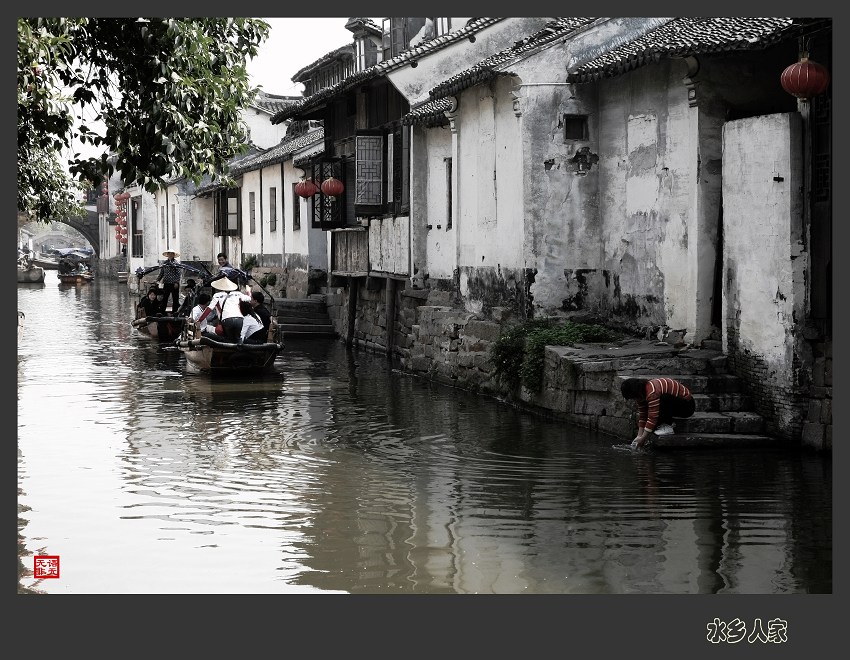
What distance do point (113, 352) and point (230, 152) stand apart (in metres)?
15.7

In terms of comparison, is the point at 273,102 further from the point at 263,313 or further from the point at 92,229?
the point at 92,229

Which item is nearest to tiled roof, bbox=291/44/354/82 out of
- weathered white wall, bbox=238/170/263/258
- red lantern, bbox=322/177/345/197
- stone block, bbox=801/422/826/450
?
weathered white wall, bbox=238/170/263/258

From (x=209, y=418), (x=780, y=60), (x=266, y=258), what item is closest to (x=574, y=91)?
(x=780, y=60)

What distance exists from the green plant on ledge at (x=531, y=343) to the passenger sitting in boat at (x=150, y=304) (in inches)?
526

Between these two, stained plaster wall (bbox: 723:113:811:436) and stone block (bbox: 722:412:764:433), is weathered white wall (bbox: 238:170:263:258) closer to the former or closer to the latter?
stained plaster wall (bbox: 723:113:811:436)

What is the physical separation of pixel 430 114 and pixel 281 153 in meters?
15.5

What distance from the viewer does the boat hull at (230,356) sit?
2159 centimetres

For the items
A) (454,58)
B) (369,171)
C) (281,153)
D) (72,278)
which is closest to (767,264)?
(454,58)

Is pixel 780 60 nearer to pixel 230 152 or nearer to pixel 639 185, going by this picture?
pixel 639 185

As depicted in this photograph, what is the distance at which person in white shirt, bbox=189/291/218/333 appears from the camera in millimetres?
22578

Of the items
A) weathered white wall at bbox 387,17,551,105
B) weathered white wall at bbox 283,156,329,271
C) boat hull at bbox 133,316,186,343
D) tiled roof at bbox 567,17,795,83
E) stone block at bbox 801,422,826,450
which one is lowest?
stone block at bbox 801,422,826,450

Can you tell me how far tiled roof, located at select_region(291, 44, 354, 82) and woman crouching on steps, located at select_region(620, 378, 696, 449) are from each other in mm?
24632

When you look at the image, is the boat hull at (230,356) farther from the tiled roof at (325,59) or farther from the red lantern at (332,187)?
the tiled roof at (325,59)

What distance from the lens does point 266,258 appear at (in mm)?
39750
